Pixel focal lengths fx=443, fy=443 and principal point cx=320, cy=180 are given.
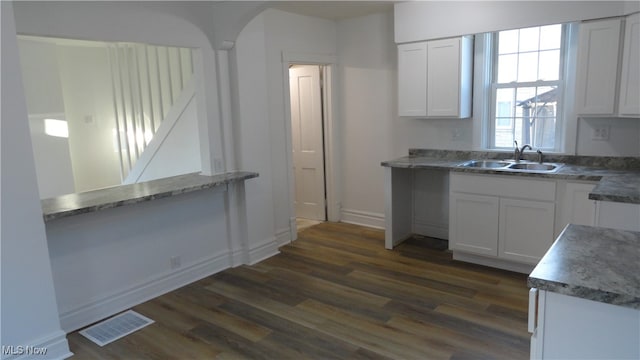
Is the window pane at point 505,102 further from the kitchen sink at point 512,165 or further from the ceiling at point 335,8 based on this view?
the ceiling at point 335,8

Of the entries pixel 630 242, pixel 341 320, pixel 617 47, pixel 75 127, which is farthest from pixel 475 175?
pixel 75 127

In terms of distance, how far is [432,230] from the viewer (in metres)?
4.87

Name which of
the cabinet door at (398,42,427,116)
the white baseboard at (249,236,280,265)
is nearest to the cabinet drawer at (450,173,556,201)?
the cabinet door at (398,42,427,116)

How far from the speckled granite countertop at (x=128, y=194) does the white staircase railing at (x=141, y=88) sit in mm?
1300

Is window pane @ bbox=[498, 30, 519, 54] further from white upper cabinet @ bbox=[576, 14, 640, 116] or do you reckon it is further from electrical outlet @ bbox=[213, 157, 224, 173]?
electrical outlet @ bbox=[213, 157, 224, 173]

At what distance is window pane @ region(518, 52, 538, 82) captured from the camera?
409 centimetres

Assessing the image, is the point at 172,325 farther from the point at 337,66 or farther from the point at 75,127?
the point at 75,127

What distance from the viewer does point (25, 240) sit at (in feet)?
8.19

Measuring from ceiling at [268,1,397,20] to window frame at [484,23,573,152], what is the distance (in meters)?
1.11

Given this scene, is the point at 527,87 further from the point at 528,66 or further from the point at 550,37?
the point at 550,37

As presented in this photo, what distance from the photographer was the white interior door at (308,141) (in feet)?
17.7

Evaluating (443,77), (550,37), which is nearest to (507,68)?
(550,37)

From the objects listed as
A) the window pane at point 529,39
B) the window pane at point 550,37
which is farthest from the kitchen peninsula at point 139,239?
the window pane at point 550,37

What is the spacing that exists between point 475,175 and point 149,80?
3625 millimetres
